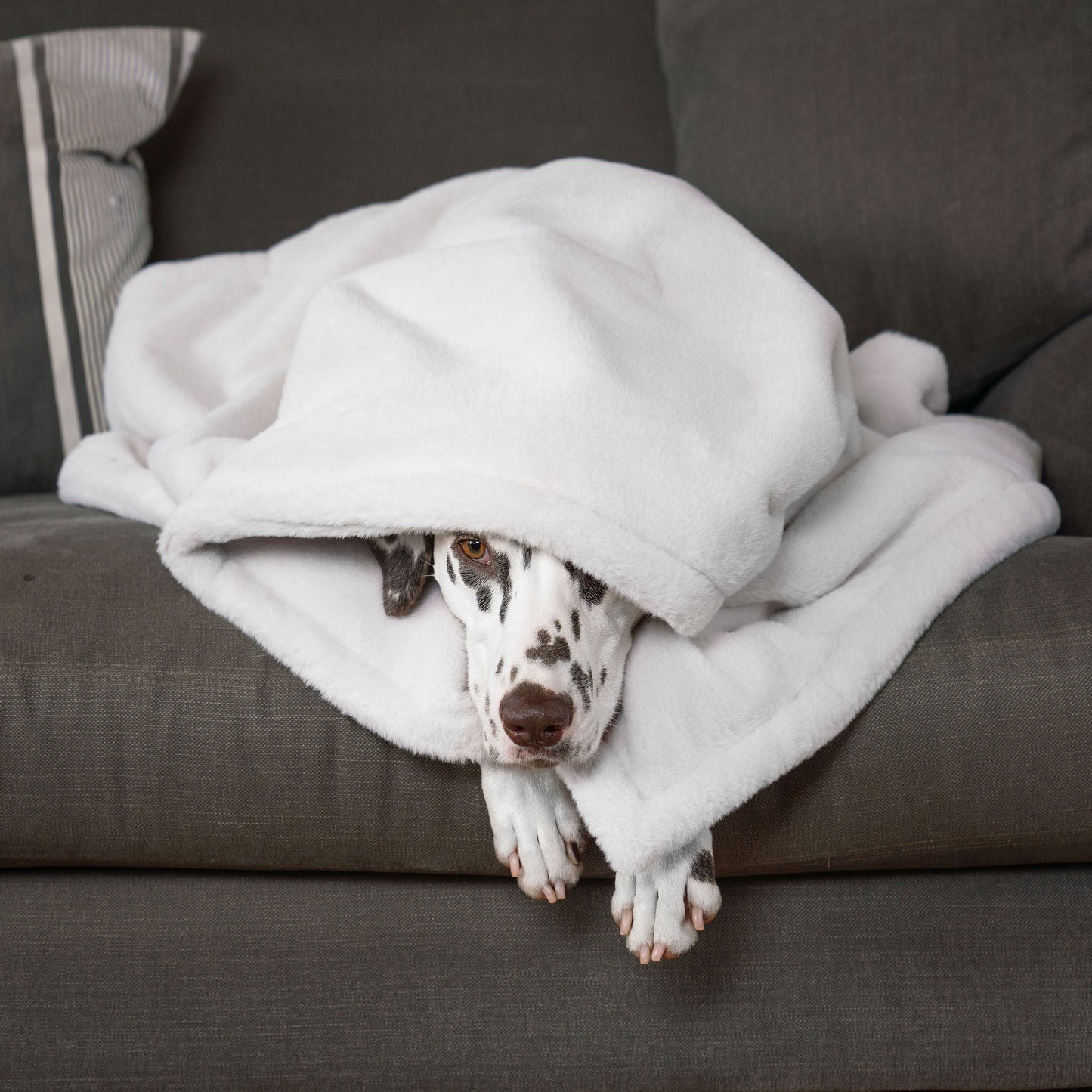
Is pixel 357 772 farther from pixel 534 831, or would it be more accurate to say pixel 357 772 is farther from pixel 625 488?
pixel 625 488

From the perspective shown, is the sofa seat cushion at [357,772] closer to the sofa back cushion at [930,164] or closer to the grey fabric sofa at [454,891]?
the grey fabric sofa at [454,891]

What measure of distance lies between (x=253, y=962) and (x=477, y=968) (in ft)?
0.84

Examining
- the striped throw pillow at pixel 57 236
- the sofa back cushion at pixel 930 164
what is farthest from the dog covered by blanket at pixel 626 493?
the striped throw pillow at pixel 57 236

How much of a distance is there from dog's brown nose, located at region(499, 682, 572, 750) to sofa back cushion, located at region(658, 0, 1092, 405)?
3.78ft

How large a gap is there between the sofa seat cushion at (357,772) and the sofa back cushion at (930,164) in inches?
31.9

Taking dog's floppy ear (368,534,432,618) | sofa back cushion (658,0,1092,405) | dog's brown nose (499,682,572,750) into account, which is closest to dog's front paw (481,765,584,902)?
dog's brown nose (499,682,572,750)

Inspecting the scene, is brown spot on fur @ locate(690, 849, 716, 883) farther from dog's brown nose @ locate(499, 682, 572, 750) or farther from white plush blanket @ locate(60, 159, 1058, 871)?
dog's brown nose @ locate(499, 682, 572, 750)

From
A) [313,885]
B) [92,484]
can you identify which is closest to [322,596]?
[313,885]

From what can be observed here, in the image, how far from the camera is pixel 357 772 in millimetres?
1116

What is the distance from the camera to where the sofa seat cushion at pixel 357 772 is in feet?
3.65

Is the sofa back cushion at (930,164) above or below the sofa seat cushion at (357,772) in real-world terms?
above

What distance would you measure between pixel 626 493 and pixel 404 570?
1.00 feet

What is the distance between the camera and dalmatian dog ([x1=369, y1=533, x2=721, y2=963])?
102cm

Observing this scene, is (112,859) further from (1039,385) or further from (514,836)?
(1039,385)
